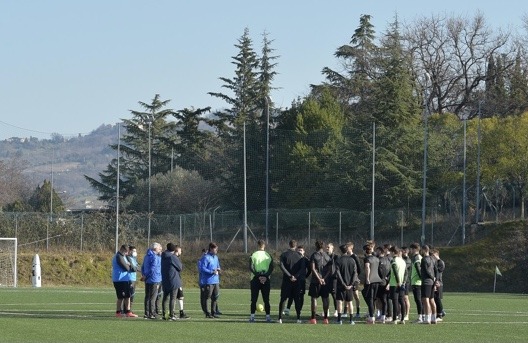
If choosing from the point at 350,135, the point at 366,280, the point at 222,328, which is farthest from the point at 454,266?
the point at 222,328

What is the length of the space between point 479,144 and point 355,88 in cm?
2599

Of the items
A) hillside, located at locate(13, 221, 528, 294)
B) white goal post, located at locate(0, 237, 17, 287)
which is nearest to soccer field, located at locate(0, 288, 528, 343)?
white goal post, located at locate(0, 237, 17, 287)

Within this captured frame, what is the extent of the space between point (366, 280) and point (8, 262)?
32901 mm

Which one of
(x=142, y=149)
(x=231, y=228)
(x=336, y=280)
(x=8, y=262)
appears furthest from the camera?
(x=142, y=149)

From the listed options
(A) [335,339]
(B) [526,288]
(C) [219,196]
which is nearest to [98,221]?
(C) [219,196]

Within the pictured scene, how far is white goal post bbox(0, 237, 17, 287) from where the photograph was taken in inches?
2124

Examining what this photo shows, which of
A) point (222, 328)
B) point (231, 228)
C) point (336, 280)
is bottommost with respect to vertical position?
point (222, 328)

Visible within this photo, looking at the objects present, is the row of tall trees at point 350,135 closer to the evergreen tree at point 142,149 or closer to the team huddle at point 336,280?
the evergreen tree at point 142,149

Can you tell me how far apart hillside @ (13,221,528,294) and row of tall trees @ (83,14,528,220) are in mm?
4270

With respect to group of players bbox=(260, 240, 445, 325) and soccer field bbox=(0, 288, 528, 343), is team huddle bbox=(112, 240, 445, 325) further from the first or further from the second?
soccer field bbox=(0, 288, 528, 343)

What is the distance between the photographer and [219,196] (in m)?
70.6

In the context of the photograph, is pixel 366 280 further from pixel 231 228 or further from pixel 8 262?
pixel 231 228

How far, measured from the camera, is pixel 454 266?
188 feet

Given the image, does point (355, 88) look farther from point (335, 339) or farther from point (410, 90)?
point (335, 339)
